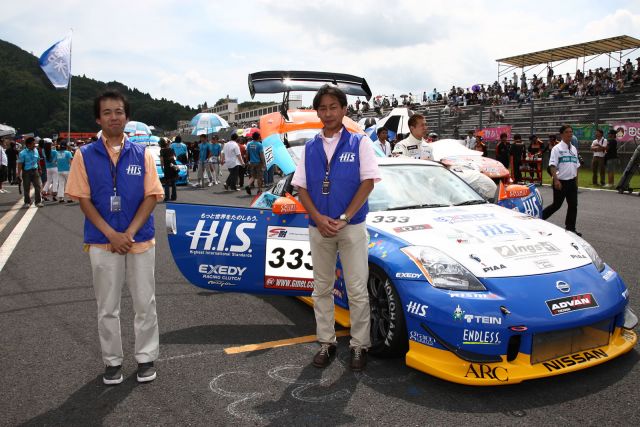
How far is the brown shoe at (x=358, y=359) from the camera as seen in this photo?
3.35 meters

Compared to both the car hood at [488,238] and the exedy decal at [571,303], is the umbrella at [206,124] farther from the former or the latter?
the exedy decal at [571,303]

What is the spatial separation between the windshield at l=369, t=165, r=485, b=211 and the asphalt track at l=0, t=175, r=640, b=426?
1.14 m

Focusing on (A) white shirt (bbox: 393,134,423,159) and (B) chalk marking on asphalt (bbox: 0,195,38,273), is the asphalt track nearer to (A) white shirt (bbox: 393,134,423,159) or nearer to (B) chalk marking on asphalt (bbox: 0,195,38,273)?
(B) chalk marking on asphalt (bbox: 0,195,38,273)

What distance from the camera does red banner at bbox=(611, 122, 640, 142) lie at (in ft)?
58.2

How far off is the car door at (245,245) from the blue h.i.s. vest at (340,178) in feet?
2.29

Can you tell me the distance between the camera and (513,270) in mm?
3189

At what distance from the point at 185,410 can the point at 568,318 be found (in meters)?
2.16

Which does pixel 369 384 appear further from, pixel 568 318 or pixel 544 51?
pixel 544 51

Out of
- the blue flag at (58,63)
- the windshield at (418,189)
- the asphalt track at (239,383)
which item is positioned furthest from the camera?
the blue flag at (58,63)

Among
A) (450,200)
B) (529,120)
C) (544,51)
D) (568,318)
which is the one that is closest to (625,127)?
(529,120)

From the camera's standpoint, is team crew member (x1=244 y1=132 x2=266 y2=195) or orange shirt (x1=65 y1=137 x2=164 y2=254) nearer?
orange shirt (x1=65 y1=137 x2=164 y2=254)

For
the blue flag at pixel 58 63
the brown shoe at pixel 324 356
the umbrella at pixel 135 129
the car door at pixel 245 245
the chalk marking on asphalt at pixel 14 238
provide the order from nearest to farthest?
the brown shoe at pixel 324 356 → the car door at pixel 245 245 → the chalk marking on asphalt at pixel 14 238 → the blue flag at pixel 58 63 → the umbrella at pixel 135 129

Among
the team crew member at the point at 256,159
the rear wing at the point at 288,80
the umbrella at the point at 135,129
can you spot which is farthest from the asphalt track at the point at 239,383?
the umbrella at the point at 135,129

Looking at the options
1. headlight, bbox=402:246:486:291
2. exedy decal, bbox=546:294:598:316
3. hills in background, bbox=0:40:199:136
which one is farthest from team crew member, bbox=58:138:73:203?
hills in background, bbox=0:40:199:136
